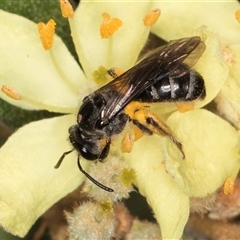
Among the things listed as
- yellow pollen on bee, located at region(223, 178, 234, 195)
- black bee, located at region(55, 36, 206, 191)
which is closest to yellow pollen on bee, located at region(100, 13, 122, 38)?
black bee, located at region(55, 36, 206, 191)

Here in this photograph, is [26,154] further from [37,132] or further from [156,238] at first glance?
[156,238]

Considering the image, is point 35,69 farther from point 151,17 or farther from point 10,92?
point 151,17

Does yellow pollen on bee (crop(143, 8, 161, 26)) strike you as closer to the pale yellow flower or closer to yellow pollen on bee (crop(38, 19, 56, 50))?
the pale yellow flower

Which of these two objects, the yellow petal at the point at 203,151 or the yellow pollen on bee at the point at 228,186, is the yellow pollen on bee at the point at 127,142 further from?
the yellow pollen on bee at the point at 228,186

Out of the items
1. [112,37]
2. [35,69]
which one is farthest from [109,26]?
[35,69]

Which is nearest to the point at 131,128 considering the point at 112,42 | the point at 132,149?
the point at 132,149

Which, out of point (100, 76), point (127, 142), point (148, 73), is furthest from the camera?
point (100, 76)
